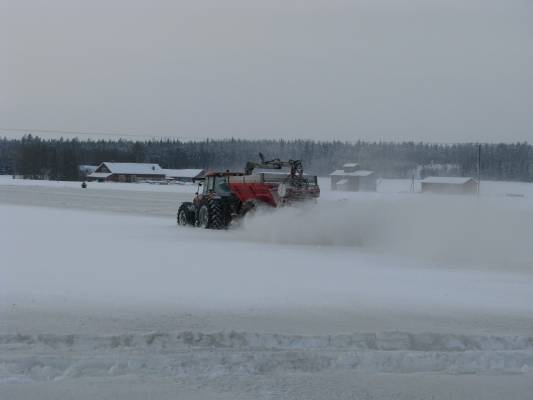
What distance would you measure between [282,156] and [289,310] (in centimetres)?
12036

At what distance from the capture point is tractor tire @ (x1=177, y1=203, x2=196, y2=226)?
2425 centimetres

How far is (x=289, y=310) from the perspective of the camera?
9539 mm

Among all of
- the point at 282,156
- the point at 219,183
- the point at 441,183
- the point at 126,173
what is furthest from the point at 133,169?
the point at 219,183

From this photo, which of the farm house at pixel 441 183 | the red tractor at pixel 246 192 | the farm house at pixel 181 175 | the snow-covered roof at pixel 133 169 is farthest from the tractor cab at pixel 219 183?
the snow-covered roof at pixel 133 169

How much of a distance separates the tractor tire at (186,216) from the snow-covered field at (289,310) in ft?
16.7

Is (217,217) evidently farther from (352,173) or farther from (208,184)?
(352,173)

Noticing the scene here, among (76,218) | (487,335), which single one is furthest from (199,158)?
(487,335)

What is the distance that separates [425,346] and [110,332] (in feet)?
11.7

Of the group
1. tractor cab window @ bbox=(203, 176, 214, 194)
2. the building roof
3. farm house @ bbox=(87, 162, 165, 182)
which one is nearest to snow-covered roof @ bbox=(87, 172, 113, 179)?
farm house @ bbox=(87, 162, 165, 182)

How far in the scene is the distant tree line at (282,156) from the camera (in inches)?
2208

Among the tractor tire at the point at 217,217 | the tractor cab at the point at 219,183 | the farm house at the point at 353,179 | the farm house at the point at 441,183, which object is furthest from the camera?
the farm house at the point at 353,179

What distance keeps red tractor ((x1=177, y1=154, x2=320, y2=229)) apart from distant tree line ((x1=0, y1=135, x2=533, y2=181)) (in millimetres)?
6320

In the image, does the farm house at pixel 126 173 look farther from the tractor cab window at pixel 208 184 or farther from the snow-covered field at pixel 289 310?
the snow-covered field at pixel 289 310

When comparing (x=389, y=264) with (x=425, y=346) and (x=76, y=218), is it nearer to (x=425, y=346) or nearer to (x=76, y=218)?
(x=425, y=346)
